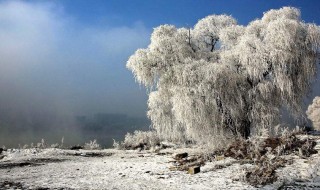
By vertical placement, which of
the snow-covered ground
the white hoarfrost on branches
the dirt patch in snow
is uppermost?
the white hoarfrost on branches

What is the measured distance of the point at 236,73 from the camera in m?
19.1

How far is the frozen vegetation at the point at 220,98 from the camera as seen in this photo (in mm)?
13758

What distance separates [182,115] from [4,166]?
25.3 feet

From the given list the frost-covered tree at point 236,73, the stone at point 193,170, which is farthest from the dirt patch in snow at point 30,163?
the stone at point 193,170

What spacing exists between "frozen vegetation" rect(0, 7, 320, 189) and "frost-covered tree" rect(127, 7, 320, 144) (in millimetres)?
A: 49

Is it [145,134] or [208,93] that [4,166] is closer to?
[208,93]

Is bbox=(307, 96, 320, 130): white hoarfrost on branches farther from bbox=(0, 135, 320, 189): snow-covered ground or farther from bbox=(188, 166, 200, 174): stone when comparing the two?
bbox=(188, 166, 200, 174): stone

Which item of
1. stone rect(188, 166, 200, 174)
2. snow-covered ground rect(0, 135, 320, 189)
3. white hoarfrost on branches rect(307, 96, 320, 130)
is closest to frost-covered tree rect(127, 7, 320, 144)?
snow-covered ground rect(0, 135, 320, 189)

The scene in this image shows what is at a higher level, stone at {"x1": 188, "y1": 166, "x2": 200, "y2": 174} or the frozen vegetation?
the frozen vegetation

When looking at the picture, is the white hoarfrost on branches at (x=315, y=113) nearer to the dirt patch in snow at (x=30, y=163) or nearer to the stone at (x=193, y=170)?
the dirt patch in snow at (x=30, y=163)

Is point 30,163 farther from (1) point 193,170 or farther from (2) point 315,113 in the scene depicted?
(2) point 315,113

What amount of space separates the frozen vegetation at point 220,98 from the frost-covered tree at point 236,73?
0.05 metres

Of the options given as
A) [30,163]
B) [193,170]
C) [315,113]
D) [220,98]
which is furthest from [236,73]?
[315,113]

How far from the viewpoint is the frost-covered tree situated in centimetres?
1762
